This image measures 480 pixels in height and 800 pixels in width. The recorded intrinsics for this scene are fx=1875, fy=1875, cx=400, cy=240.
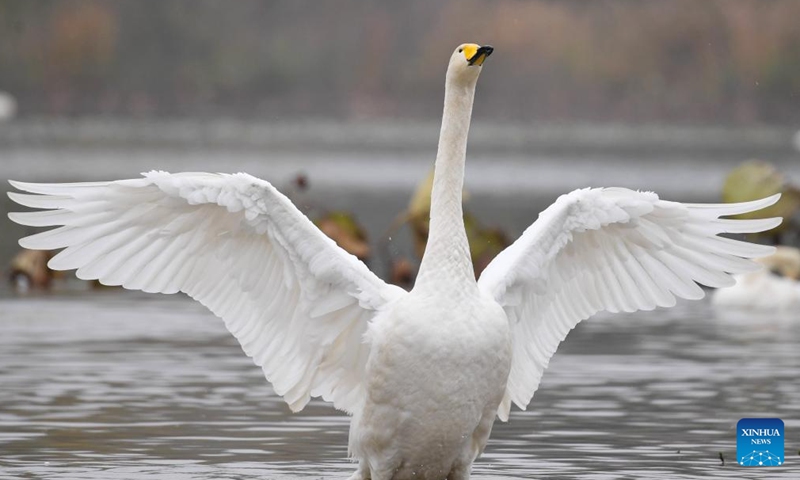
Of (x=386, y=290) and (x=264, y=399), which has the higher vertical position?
(x=386, y=290)

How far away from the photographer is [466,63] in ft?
30.2

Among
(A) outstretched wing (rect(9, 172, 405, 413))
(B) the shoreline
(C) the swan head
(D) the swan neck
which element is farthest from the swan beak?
(B) the shoreline

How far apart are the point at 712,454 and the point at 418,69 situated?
2999 inches

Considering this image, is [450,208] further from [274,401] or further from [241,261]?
[274,401]

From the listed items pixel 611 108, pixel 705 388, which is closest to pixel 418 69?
pixel 611 108

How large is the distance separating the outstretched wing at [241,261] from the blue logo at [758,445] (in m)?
2.19

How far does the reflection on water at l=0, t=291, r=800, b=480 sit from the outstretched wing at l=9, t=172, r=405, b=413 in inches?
27.0

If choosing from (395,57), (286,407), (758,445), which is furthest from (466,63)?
(395,57)

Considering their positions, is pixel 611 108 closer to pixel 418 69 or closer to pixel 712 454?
pixel 418 69

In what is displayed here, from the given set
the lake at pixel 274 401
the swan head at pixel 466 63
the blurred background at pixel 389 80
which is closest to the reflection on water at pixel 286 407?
the lake at pixel 274 401

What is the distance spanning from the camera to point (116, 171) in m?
49.1

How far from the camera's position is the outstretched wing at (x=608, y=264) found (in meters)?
9.67

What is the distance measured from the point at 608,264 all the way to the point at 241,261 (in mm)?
2035

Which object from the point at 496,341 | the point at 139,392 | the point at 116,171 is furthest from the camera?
the point at 116,171
